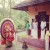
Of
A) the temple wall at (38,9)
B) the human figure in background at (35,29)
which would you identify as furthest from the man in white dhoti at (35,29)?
the temple wall at (38,9)

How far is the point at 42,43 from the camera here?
8.24 m

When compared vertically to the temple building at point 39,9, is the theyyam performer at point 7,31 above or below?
below

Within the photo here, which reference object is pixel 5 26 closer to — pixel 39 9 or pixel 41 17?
pixel 41 17

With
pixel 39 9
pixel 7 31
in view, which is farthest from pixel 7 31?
pixel 39 9

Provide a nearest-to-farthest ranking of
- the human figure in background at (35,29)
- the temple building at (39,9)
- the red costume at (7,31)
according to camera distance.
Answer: the red costume at (7,31)
the temple building at (39,9)
the human figure in background at (35,29)

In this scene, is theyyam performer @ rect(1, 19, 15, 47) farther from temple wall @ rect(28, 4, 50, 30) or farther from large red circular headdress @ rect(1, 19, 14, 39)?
temple wall @ rect(28, 4, 50, 30)

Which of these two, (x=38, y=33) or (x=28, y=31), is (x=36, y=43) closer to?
(x=38, y=33)

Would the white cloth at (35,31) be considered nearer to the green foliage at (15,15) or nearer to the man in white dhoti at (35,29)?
the man in white dhoti at (35,29)

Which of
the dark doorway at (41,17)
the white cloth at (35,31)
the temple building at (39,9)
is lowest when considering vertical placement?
the white cloth at (35,31)

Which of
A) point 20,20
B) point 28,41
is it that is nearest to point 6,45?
point 28,41

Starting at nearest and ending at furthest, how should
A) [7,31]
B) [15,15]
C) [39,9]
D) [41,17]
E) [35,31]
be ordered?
[7,31] → [41,17] → [39,9] → [35,31] → [15,15]

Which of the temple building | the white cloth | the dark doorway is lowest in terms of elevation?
the white cloth

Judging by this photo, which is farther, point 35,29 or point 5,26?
point 35,29

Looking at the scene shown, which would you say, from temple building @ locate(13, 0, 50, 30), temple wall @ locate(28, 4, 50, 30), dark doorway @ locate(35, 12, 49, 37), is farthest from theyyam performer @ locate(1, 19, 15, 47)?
temple wall @ locate(28, 4, 50, 30)
